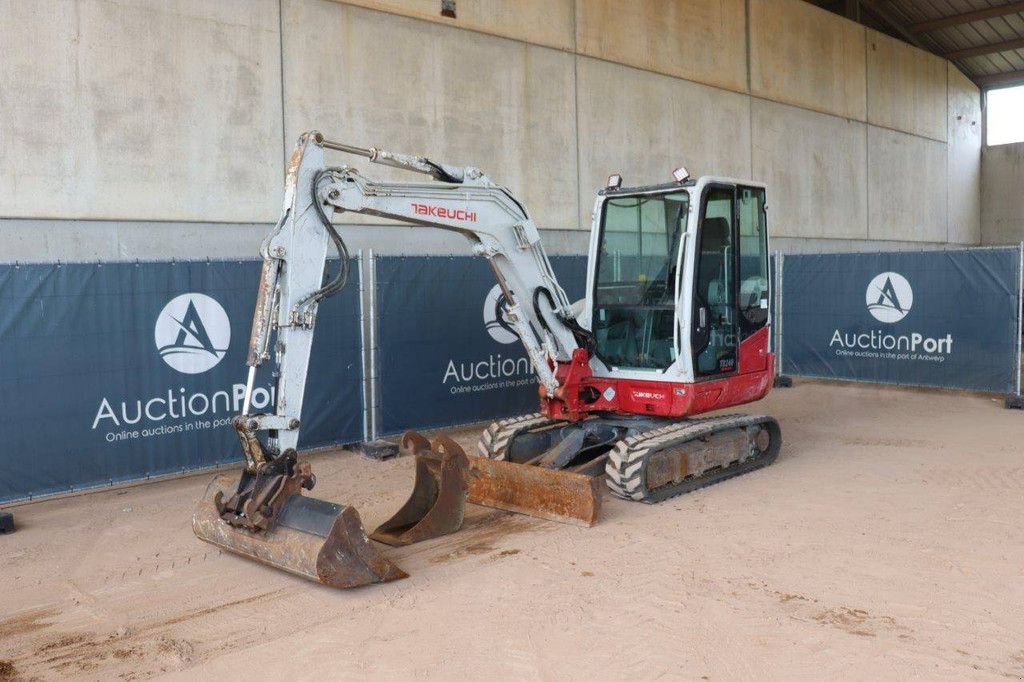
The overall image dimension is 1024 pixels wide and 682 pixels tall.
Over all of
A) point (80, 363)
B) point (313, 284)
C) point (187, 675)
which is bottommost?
point (187, 675)

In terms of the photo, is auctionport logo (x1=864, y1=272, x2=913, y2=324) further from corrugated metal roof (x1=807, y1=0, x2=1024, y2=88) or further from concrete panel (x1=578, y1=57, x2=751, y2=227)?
corrugated metal roof (x1=807, y1=0, x2=1024, y2=88)

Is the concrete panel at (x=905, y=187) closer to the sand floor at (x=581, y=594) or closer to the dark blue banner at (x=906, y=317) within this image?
the dark blue banner at (x=906, y=317)

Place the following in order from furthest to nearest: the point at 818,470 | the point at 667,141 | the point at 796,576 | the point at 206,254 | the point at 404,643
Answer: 1. the point at 667,141
2. the point at 206,254
3. the point at 818,470
4. the point at 796,576
5. the point at 404,643

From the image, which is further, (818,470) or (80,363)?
(818,470)

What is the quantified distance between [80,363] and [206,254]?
2843mm

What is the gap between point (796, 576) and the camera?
18.2 feet

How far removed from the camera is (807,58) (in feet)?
64.3

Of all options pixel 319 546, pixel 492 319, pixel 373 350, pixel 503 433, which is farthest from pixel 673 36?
pixel 319 546

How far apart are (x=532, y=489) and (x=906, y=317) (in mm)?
8292

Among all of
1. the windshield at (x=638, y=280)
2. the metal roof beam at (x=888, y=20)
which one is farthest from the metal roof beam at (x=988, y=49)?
the windshield at (x=638, y=280)

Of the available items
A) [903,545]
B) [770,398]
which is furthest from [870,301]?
[903,545]

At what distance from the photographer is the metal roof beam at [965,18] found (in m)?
22.2

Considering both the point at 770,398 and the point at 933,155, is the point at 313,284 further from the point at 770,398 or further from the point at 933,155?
the point at 933,155

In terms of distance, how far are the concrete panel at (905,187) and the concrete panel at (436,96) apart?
10.7 metres
